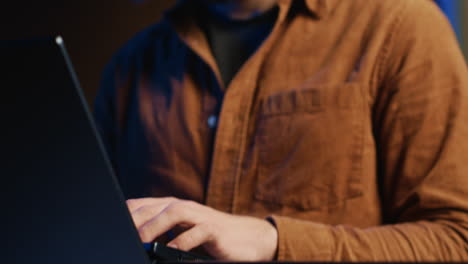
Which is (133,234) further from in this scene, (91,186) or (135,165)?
(135,165)

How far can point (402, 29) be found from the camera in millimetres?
818

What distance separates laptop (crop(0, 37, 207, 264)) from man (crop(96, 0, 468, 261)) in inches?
5.8

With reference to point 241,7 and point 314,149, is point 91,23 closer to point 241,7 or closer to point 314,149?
point 241,7

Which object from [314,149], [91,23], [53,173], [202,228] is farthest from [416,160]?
[91,23]

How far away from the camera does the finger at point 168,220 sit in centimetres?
54

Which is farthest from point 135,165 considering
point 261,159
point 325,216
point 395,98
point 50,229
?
point 50,229

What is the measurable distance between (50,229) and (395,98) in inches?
22.2

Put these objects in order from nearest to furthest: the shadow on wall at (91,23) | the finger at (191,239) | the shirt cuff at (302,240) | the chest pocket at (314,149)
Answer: the finger at (191,239) < the shirt cuff at (302,240) < the chest pocket at (314,149) < the shadow on wall at (91,23)

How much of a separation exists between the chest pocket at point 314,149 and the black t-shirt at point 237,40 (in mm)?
156

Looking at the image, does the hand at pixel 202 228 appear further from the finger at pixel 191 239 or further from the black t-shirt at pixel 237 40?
the black t-shirt at pixel 237 40

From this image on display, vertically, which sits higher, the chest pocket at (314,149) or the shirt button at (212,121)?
the shirt button at (212,121)

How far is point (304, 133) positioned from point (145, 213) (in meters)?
0.36

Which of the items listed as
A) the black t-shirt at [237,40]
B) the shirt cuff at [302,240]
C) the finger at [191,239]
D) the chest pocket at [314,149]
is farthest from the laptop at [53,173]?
the black t-shirt at [237,40]

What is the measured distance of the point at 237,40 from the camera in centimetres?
99
